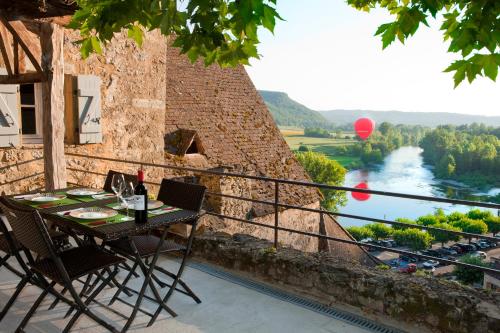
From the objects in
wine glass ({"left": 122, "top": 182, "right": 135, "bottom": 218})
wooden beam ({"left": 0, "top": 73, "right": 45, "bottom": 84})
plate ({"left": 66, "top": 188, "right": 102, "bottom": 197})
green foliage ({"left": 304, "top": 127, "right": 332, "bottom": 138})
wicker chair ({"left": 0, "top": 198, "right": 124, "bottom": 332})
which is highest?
wooden beam ({"left": 0, "top": 73, "right": 45, "bottom": 84})

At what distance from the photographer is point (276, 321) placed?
3287 millimetres

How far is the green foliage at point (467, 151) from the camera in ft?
265

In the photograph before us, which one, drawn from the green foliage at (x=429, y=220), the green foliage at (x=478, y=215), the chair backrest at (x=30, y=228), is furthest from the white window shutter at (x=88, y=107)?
the green foliage at (x=478, y=215)

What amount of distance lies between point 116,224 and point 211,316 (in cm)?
105

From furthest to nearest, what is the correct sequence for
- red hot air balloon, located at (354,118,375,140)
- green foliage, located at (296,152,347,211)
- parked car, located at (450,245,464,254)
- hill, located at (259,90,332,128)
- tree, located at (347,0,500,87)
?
hill, located at (259,90,332,128) < parked car, located at (450,245,464,254) < green foliage, located at (296,152,347,211) < red hot air balloon, located at (354,118,375,140) < tree, located at (347,0,500,87)

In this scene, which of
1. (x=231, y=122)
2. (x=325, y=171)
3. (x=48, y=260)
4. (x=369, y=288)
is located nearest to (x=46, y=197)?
(x=48, y=260)

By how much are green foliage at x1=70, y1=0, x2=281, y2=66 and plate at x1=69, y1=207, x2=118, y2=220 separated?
46.0 inches

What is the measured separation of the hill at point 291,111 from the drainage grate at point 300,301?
91603 mm

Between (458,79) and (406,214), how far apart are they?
3801 inches

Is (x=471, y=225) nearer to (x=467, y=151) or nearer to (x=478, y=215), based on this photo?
(x=478, y=215)

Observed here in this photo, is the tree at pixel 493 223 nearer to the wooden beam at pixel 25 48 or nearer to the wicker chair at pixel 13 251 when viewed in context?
the wooden beam at pixel 25 48

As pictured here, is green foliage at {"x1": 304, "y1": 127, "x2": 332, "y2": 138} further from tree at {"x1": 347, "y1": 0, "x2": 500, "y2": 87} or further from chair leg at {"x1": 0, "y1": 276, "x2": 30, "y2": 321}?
tree at {"x1": 347, "y1": 0, "x2": 500, "y2": 87}

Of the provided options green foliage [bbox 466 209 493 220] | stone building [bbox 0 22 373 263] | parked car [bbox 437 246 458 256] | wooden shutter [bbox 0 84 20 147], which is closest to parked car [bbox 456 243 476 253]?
parked car [bbox 437 246 458 256]

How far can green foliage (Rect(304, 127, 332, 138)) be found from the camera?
306ft
